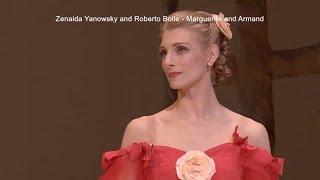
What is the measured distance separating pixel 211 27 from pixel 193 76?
0.46 ft

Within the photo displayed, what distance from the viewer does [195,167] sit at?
1768 mm

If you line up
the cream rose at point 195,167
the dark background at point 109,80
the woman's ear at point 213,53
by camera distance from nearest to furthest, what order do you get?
1. the cream rose at point 195,167
2. the woman's ear at point 213,53
3. the dark background at point 109,80

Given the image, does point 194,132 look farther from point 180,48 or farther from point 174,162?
point 180,48

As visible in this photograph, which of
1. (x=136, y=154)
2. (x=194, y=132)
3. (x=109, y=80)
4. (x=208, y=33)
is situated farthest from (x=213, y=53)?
(x=109, y=80)

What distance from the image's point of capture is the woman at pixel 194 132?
5.82 ft

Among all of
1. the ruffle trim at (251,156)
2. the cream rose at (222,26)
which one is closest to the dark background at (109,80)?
the cream rose at (222,26)

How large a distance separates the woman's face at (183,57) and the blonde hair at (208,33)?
0.01m

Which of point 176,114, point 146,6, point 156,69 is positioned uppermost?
point 146,6

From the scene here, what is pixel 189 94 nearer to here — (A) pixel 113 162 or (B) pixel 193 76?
(B) pixel 193 76

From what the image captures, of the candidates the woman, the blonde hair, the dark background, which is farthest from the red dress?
the dark background

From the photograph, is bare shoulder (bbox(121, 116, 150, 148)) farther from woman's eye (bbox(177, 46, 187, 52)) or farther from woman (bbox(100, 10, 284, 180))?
woman's eye (bbox(177, 46, 187, 52))

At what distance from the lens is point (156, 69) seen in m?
2.48

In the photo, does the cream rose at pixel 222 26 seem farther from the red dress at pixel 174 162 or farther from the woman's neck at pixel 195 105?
the red dress at pixel 174 162

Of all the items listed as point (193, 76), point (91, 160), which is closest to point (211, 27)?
point (193, 76)
